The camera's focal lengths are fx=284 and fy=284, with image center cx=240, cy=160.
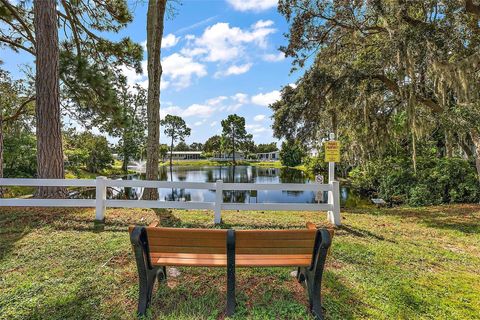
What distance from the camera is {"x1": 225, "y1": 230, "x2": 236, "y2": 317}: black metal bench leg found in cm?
243

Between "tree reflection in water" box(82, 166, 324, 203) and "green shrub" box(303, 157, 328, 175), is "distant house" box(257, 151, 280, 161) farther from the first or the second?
"tree reflection in water" box(82, 166, 324, 203)

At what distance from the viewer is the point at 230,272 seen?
8.40 ft

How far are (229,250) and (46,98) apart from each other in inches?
259

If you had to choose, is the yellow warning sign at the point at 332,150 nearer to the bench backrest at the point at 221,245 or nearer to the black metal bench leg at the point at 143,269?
the bench backrest at the point at 221,245

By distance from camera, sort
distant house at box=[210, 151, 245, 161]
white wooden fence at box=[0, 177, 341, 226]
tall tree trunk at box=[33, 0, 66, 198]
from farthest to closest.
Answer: distant house at box=[210, 151, 245, 161], tall tree trunk at box=[33, 0, 66, 198], white wooden fence at box=[0, 177, 341, 226]

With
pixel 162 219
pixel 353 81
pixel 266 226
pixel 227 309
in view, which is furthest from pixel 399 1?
pixel 227 309

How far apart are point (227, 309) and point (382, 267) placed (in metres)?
→ 2.22

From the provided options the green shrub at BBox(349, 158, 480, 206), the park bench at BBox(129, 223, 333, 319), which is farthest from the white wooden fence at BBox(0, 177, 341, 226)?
the green shrub at BBox(349, 158, 480, 206)

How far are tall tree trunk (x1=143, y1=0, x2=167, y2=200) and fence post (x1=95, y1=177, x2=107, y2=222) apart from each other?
2104mm

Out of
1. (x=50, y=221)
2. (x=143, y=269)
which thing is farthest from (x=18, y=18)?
(x=143, y=269)

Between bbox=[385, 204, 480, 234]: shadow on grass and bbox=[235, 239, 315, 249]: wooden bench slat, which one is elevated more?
bbox=[235, 239, 315, 249]: wooden bench slat

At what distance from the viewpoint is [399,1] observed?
7355 mm

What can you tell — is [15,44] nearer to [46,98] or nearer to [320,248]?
[46,98]

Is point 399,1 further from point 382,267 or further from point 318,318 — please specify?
point 318,318
